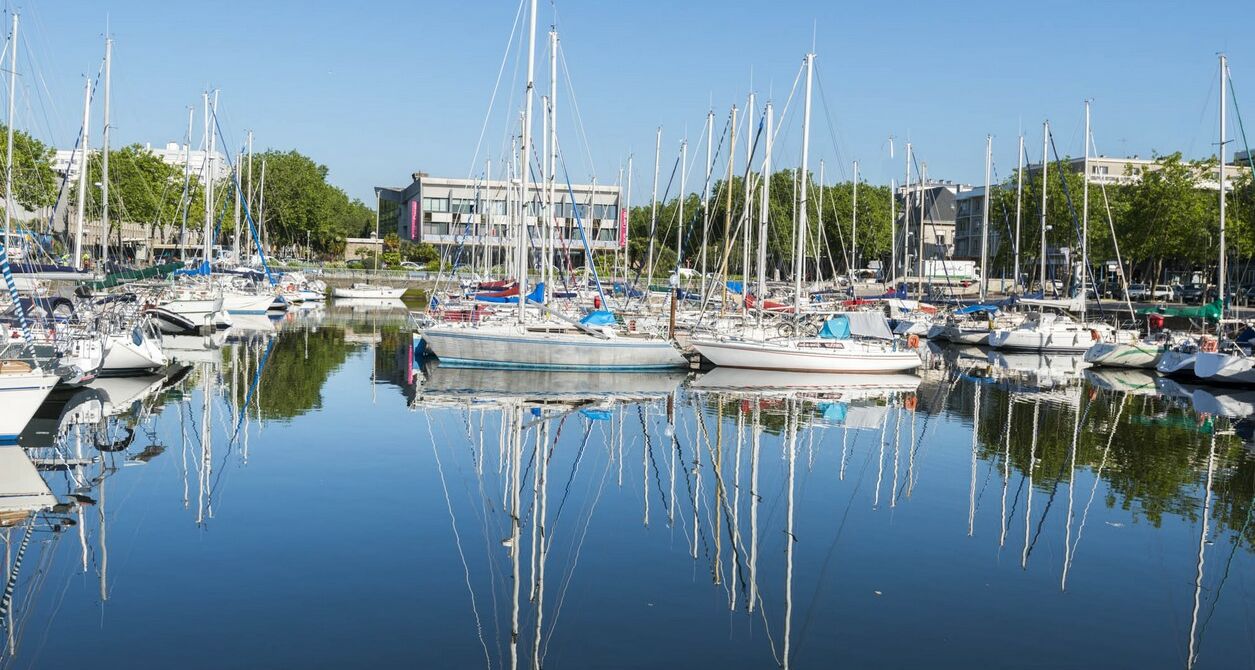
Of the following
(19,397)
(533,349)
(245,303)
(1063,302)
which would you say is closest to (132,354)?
(533,349)

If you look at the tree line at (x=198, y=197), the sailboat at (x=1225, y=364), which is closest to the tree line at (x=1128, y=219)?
the sailboat at (x=1225, y=364)

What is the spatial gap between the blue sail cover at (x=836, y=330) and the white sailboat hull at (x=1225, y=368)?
415 inches

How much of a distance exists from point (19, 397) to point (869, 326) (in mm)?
27575

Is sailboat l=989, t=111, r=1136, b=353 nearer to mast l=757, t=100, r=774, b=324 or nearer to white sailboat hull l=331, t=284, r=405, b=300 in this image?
mast l=757, t=100, r=774, b=324

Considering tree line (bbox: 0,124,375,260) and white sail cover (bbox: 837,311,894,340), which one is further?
tree line (bbox: 0,124,375,260)

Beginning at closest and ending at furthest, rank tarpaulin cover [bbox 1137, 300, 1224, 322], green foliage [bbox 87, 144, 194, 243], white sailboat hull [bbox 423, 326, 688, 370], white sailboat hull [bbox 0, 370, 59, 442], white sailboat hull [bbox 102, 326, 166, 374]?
white sailboat hull [bbox 0, 370, 59, 442]
white sailboat hull [bbox 102, 326, 166, 374]
white sailboat hull [bbox 423, 326, 688, 370]
tarpaulin cover [bbox 1137, 300, 1224, 322]
green foliage [bbox 87, 144, 194, 243]

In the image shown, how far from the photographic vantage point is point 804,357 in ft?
117

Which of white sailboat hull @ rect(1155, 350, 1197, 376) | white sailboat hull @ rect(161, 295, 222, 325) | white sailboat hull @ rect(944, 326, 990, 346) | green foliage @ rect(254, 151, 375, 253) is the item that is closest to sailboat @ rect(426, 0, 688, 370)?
white sailboat hull @ rect(1155, 350, 1197, 376)

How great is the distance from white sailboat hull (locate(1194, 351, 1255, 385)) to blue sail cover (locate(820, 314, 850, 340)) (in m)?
10.5

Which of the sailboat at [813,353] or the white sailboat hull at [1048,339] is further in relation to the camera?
the white sailboat hull at [1048,339]

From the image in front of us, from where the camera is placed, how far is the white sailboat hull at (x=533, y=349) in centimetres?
3397

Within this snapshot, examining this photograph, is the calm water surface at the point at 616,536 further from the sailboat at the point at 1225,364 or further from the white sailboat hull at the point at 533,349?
the sailboat at the point at 1225,364

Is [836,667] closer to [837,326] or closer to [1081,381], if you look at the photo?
[837,326]

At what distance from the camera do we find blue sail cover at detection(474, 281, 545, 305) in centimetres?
4044
